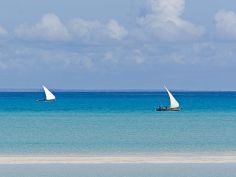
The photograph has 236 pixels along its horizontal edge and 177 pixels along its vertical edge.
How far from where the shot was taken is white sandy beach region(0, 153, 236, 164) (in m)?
34.4

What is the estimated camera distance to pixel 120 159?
3569 cm

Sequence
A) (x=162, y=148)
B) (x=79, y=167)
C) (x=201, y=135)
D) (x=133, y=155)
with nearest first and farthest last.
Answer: (x=79, y=167), (x=133, y=155), (x=162, y=148), (x=201, y=135)

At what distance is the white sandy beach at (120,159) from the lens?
1353 inches

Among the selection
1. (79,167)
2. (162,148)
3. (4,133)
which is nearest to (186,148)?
(162,148)

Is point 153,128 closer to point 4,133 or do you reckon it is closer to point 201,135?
point 201,135

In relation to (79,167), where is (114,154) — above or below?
above

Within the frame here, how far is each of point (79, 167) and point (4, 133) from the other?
80.6ft

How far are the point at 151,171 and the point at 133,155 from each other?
7.76 meters

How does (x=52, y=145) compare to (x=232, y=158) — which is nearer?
(x=232, y=158)

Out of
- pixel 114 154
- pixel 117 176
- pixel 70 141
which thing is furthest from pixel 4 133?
pixel 117 176

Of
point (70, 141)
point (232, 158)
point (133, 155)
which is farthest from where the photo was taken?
point (70, 141)

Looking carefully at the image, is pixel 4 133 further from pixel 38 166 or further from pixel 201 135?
pixel 38 166

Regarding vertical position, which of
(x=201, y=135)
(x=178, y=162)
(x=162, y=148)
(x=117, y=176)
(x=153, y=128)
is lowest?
(x=117, y=176)

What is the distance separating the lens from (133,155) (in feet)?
Answer: 127
